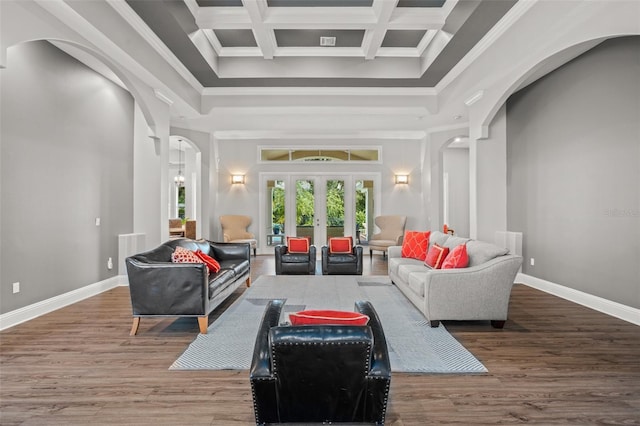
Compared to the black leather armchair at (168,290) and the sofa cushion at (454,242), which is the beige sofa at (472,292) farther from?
the black leather armchair at (168,290)

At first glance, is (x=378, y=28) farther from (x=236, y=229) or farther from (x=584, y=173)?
(x=236, y=229)

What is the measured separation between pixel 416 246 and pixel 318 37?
3.40m

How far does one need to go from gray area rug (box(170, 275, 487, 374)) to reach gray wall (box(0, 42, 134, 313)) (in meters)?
2.20

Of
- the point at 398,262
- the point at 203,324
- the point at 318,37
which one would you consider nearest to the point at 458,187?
the point at 398,262

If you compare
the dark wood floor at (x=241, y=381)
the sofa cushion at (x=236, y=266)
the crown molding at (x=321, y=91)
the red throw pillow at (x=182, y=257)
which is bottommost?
the dark wood floor at (x=241, y=381)

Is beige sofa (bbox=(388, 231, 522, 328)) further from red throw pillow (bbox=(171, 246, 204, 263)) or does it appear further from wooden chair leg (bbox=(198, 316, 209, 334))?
red throw pillow (bbox=(171, 246, 204, 263))

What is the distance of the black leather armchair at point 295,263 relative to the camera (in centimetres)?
612

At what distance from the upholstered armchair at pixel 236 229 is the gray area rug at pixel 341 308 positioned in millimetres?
3280

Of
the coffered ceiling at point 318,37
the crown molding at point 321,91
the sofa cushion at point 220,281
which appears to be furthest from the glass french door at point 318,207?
the sofa cushion at point 220,281

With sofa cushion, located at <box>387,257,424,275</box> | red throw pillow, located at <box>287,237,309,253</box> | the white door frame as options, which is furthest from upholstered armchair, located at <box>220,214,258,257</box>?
sofa cushion, located at <box>387,257,424,275</box>

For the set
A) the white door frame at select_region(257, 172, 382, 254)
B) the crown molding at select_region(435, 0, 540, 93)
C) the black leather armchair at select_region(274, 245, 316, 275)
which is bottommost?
the black leather armchair at select_region(274, 245, 316, 275)

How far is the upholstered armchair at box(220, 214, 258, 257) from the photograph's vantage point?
8609 millimetres

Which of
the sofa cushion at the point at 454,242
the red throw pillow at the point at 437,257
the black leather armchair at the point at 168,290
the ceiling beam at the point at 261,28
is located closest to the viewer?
the black leather armchair at the point at 168,290

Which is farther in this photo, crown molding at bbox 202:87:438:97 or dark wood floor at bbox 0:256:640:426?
crown molding at bbox 202:87:438:97
